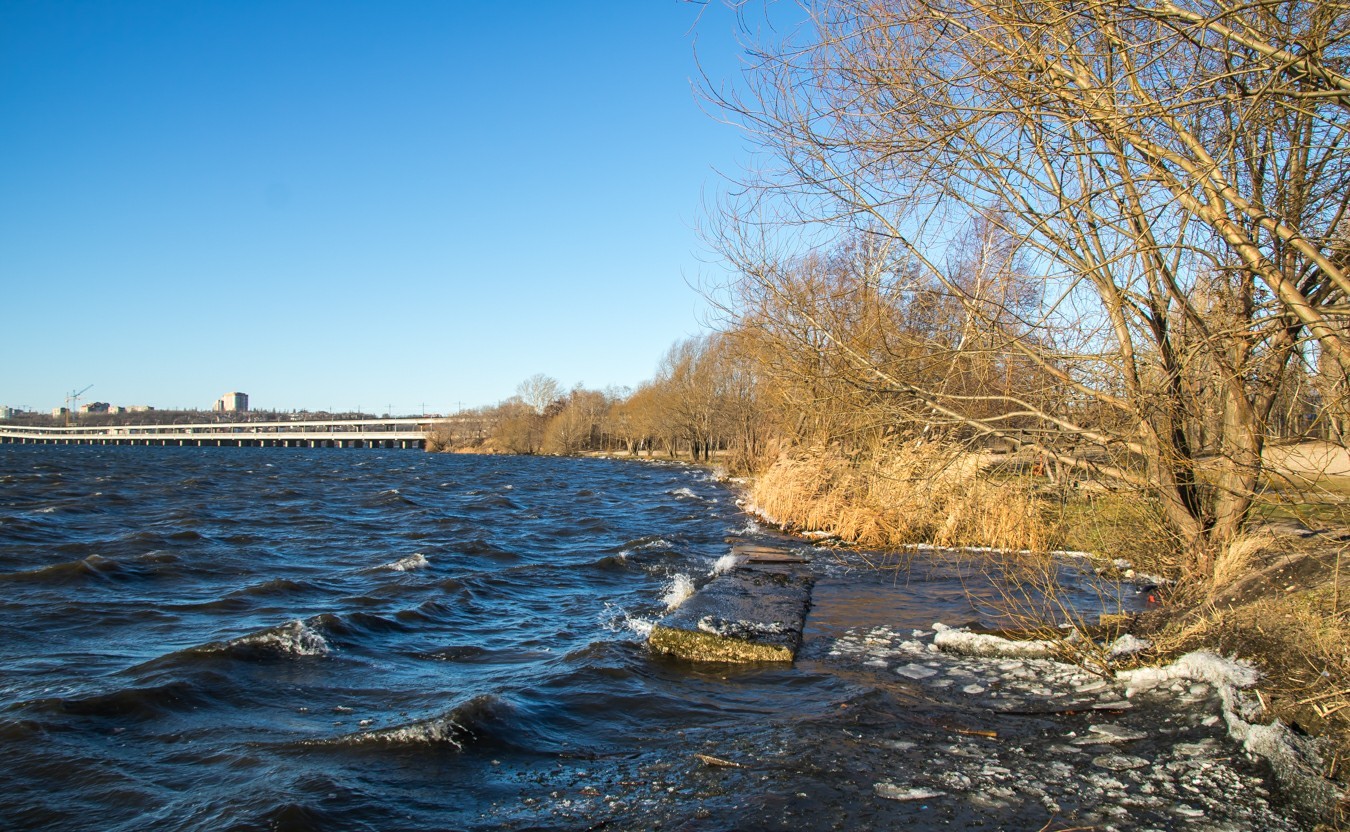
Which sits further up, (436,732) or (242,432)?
(242,432)

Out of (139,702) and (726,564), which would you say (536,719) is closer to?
(139,702)

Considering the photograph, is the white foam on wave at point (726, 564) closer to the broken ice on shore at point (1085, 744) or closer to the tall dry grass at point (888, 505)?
the tall dry grass at point (888, 505)

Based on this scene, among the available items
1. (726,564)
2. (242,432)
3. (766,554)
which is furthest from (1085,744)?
(242,432)

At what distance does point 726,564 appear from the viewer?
42.3 ft

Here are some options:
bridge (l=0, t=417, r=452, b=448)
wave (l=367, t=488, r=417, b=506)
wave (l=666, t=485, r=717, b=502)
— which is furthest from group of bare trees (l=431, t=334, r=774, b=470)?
bridge (l=0, t=417, r=452, b=448)

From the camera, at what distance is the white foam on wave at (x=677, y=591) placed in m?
10.7

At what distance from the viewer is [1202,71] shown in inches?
196

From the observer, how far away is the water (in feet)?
15.3

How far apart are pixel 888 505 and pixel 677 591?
180 inches

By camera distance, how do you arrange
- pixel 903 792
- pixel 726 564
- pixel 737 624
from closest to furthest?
pixel 903 792 < pixel 737 624 < pixel 726 564

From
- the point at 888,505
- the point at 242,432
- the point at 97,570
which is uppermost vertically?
the point at 242,432

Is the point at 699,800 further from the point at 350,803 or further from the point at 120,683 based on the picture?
the point at 120,683

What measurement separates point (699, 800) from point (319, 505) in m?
25.0

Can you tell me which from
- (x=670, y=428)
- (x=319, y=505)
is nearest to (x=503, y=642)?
(x=319, y=505)
